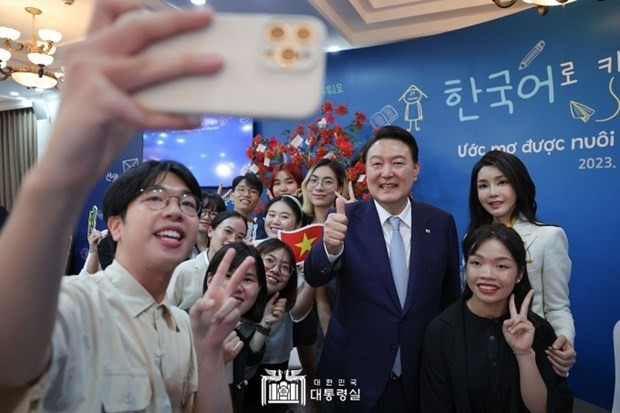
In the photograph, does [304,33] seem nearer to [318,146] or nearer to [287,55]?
[287,55]

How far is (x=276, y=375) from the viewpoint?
87.7 inches

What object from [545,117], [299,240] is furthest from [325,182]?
[545,117]

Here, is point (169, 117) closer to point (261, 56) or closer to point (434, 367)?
point (261, 56)

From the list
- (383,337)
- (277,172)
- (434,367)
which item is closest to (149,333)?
(383,337)

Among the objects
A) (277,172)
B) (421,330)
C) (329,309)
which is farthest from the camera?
(277,172)

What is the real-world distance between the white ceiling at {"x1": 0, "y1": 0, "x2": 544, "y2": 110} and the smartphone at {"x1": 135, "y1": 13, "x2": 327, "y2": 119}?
4.27 meters

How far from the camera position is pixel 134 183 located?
1111 millimetres

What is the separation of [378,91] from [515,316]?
4002 millimetres

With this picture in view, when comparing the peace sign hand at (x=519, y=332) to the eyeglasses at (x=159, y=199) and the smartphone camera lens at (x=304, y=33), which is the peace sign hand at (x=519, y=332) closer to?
the eyeglasses at (x=159, y=199)

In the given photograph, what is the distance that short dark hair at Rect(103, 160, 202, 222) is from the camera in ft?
3.61

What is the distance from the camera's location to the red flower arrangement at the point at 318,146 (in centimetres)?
473

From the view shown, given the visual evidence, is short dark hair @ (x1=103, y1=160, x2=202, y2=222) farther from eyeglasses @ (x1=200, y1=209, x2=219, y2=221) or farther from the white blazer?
eyeglasses @ (x1=200, y1=209, x2=219, y2=221)

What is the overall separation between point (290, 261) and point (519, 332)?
1.13 metres

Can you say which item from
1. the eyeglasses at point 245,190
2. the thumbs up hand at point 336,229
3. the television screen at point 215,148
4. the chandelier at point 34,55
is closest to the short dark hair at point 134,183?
the thumbs up hand at point 336,229
